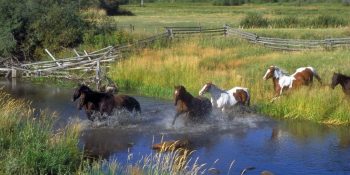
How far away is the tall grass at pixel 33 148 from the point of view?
11.8m

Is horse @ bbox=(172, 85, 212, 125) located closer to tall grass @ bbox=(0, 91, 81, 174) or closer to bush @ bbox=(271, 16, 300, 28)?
tall grass @ bbox=(0, 91, 81, 174)

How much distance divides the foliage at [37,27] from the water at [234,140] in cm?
1391

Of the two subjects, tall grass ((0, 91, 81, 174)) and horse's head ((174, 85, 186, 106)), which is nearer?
tall grass ((0, 91, 81, 174))

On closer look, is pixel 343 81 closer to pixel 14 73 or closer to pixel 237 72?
pixel 237 72

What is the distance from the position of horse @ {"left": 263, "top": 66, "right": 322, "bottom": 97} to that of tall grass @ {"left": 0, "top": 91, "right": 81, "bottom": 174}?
9253 millimetres

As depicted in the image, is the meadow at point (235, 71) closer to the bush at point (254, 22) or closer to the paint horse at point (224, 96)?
the paint horse at point (224, 96)

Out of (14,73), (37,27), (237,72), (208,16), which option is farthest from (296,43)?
(208,16)

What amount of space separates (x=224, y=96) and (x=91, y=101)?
397cm

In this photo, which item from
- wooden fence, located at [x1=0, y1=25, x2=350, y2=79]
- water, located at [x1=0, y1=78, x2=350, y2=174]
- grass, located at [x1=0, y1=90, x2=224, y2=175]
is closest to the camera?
grass, located at [x1=0, y1=90, x2=224, y2=175]

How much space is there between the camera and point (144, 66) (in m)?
28.8

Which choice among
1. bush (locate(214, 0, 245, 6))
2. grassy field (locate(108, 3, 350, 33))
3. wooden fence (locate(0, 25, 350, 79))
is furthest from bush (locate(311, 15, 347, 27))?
bush (locate(214, 0, 245, 6))

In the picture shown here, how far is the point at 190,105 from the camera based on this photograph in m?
19.5

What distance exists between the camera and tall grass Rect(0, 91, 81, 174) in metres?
11.8

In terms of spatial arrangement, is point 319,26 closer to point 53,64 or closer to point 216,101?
point 53,64
